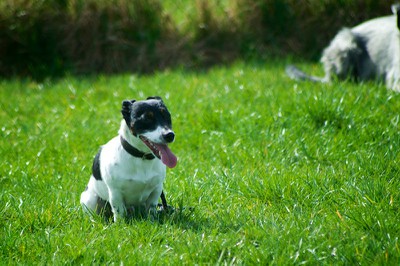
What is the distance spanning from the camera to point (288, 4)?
8.52 meters

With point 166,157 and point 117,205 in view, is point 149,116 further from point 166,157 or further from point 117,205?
point 117,205

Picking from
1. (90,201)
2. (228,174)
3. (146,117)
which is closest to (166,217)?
(90,201)

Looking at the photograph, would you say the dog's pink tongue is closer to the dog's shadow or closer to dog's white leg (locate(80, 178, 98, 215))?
the dog's shadow

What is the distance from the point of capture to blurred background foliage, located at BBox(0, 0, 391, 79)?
845 centimetres

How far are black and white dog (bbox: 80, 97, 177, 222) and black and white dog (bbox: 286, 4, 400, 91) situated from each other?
11.3ft

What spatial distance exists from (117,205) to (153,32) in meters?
5.45

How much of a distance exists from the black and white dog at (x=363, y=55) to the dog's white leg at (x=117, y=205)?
11.8 ft

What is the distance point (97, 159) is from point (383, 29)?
4549 millimetres

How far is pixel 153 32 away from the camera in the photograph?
8.77 m

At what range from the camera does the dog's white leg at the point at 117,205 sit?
12.1 feet

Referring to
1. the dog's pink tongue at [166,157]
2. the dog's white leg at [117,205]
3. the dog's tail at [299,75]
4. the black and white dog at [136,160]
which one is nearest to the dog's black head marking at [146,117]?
the black and white dog at [136,160]

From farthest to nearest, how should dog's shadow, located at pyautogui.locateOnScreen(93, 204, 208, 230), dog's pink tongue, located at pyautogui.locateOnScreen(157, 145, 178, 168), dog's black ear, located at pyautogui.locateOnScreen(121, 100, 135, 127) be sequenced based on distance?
dog's shadow, located at pyautogui.locateOnScreen(93, 204, 208, 230) < dog's black ear, located at pyautogui.locateOnScreen(121, 100, 135, 127) < dog's pink tongue, located at pyautogui.locateOnScreen(157, 145, 178, 168)

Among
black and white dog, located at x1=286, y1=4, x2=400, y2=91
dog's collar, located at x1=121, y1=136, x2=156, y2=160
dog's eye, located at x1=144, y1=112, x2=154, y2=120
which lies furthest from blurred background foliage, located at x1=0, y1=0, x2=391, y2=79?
dog's eye, located at x1=144, y1=112, x2=154, y2=120

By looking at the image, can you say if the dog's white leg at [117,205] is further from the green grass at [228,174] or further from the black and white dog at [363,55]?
the black and white dog at [363,55]
